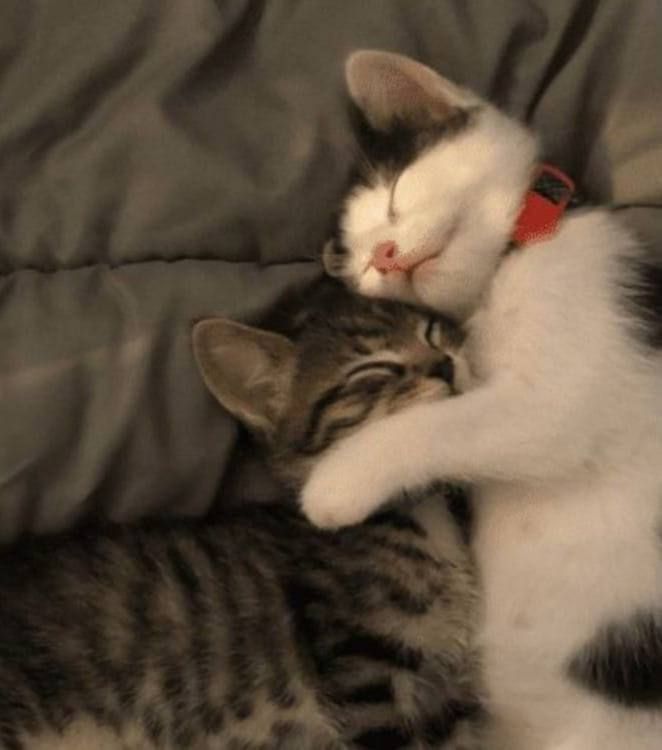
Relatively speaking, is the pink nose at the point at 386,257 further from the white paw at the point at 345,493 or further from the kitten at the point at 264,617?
the white paw at the point at 345,493

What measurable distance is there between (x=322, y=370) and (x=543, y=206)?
0.35m

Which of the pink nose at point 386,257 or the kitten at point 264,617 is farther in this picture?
the pink nose at point 386,257

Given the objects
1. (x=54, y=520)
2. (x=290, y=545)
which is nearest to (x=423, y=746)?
(x=290, y=545)

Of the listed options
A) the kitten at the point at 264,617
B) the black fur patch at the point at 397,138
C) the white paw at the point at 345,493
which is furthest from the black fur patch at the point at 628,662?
the black fur patch at the point at 397,138

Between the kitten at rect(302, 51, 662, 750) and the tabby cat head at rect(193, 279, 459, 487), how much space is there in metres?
0.04

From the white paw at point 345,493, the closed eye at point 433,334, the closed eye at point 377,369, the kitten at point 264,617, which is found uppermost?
the closed eye at point 433,334

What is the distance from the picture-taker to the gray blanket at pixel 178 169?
1463 mm

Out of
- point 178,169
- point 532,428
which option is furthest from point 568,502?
point 178,169

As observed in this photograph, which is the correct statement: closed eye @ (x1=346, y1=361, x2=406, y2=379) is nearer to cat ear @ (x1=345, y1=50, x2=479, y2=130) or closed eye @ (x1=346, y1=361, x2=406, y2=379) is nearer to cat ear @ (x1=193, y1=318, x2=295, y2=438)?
cat ear @ (x1=193, y1=318, x2=295, y2=438)

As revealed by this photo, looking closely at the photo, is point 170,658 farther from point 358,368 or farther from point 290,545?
point 358,368

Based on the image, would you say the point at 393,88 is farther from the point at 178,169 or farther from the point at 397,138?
the point at 178,169

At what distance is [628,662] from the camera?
1.35 m

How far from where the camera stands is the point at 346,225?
1.53 meters

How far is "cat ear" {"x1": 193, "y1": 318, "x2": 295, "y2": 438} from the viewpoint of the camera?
144 cm
